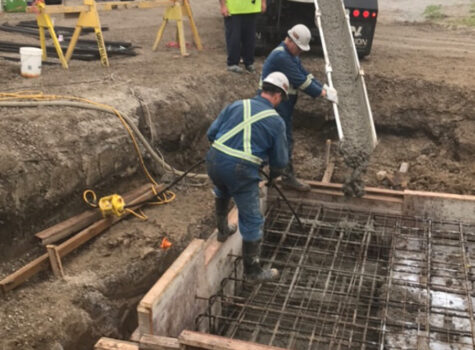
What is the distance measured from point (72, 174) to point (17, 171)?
577mm

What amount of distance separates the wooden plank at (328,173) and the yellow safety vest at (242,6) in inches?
104

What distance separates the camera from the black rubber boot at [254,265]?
14.5 ft

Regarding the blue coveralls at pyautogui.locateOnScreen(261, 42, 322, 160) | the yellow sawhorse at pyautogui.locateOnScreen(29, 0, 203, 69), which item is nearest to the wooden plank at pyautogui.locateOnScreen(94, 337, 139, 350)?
the blue coveralls at pyautogui.locateOnScreen(261, 42, 322, 160)

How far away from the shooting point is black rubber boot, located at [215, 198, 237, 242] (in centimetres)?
465

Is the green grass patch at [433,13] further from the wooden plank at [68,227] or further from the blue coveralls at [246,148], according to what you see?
the wooden plank at [68,227]

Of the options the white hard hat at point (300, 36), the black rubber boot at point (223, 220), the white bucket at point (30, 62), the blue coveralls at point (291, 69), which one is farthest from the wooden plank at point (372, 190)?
the white bucket at point (30, 62)

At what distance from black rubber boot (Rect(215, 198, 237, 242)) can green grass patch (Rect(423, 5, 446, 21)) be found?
13277 mm

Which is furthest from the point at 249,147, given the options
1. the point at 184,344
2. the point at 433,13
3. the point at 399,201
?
the point at 433,13

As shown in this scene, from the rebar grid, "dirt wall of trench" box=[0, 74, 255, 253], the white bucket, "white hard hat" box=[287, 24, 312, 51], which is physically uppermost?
"white hard hat" box=[287, 24, 312, 51]

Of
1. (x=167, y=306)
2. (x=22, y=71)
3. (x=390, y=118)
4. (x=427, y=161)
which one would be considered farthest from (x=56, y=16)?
(x=167, y=306)

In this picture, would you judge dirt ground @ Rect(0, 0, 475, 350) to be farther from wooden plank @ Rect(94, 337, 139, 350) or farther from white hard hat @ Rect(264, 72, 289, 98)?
white hard hat @ Rect(264, 72, 289, 98)

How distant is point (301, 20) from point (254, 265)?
230 inches

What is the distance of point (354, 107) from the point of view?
20.5ft

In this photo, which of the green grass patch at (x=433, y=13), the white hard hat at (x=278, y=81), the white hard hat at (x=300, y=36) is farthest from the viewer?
the green grass patch at (x=433, y=13)
